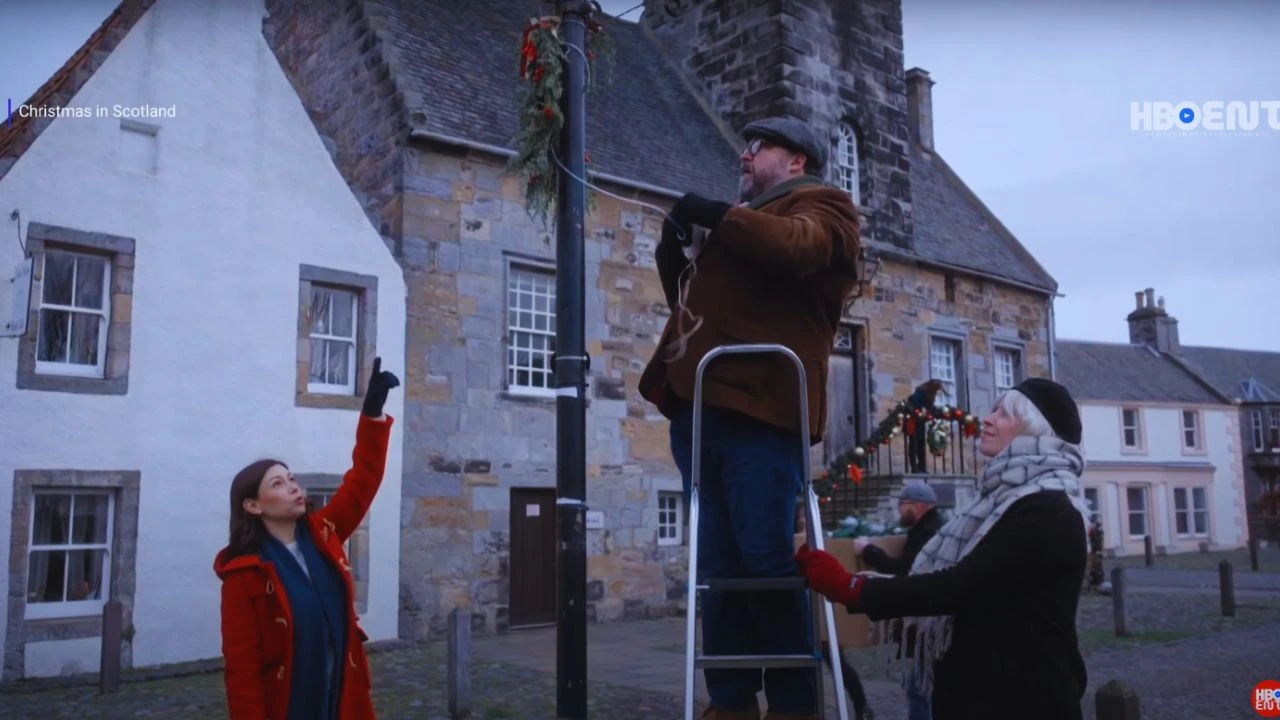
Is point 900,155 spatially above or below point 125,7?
above

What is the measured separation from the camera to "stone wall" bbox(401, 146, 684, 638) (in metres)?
12.4

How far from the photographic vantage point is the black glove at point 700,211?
330 cm

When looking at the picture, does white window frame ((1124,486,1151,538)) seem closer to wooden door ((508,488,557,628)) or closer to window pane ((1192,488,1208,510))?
window pane ((1192,488,1208,510))

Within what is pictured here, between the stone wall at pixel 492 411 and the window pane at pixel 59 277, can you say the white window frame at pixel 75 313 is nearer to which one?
the window pane at pixel 59 277

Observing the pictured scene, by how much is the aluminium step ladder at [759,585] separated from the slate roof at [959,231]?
16197 millimetres

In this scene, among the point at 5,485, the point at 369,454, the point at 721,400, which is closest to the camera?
the point at 721,400

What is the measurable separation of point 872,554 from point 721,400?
228 cm

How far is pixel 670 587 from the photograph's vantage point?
48.1ft

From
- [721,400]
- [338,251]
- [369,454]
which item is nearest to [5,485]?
[338,251]

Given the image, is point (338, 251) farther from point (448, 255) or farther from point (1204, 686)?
point (1204, 686)

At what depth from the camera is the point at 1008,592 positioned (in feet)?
10.1

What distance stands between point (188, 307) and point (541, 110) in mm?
6649

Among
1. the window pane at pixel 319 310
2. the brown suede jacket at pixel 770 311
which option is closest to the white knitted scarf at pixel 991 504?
the brown suede jacket at pixel 770 311

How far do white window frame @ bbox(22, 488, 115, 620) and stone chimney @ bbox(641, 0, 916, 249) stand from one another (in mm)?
11119
